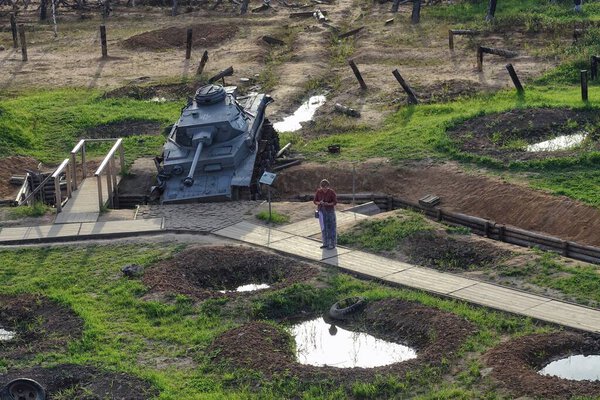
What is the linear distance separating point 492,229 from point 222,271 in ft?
18.0

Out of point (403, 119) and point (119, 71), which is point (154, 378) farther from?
point (119, 71)

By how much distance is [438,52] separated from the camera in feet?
128

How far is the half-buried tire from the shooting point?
17562 mm

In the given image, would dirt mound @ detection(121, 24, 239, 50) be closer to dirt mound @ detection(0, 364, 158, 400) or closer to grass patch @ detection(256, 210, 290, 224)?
grass patch @ detection(256, 210, 290, 224)

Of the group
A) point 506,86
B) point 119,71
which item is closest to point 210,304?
point 506,86

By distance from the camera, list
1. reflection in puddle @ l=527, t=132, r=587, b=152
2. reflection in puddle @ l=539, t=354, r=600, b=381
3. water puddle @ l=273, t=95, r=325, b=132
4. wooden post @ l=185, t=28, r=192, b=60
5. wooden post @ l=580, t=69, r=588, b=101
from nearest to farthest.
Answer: reflection in puddle @ l=539, t=354, r=600, b=381 < reflection in puddle @ l=527, t=132, r=587, b=152 < wooden post @ l=580, t=69, r=588, b=101 < water puddle @ l=273, t=95, r=325, b=132 < wooden post @ l=185, t=28, r=192, b=60

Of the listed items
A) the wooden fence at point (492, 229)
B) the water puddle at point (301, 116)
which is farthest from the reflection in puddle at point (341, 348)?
the water puddle at point (301, 116)

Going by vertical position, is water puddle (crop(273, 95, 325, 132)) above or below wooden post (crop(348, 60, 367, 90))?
below

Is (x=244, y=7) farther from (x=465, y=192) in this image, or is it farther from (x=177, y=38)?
(x=465, y=192)

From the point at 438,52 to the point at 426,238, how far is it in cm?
1943

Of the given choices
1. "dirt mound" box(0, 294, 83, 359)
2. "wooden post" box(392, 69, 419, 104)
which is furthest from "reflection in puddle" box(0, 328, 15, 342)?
"wooden post" box(392, 69, 419, 104)

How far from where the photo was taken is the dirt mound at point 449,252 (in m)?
19.8

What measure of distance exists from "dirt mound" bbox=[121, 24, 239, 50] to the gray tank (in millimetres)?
15927

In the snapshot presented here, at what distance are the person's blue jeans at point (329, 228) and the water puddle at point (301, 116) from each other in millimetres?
11114
